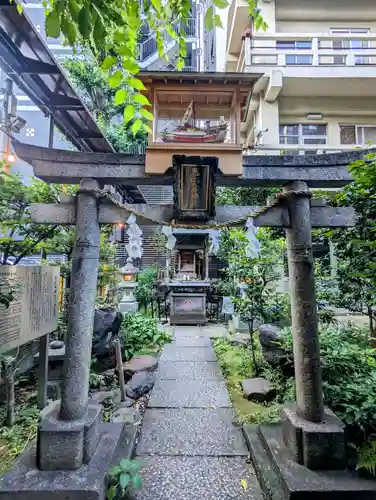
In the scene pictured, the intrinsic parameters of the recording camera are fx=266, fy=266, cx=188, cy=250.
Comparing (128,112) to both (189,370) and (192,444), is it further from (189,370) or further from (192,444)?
(189,370)

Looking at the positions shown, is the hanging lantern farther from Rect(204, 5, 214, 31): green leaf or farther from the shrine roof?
Rect(204, 5, 214, 31): green leaf

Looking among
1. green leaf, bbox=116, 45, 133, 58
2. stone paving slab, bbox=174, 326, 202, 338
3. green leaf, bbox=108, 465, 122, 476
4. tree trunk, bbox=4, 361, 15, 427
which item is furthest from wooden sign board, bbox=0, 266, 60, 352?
stone paving slab, bbox=174, 326, 202, 338

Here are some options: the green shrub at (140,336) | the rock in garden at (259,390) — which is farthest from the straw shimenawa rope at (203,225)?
the green shrub at (140,336)

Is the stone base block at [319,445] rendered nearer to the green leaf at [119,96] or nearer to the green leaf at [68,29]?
the green leaf at [119,96]

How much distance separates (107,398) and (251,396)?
2345mm

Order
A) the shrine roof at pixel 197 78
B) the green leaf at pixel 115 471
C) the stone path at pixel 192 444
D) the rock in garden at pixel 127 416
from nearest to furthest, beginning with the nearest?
the green leaf at pixel 115 471, the stone path at pixel 192 444, the shrine roof at pixel 197 78, the rock in garden at pixel 127 416

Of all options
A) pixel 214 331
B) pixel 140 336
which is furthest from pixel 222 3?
pixel 214 331

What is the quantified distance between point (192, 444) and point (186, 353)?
3.33m

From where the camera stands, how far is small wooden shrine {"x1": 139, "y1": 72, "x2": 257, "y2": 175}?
3.15 m

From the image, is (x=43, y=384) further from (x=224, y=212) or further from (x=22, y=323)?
(x=224, y=212)

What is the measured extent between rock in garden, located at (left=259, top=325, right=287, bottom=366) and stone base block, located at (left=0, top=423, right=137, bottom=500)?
297cm

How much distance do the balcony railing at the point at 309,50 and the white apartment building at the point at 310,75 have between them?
1.2 inches

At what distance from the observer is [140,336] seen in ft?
23.8

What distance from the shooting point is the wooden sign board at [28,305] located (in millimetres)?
3156
